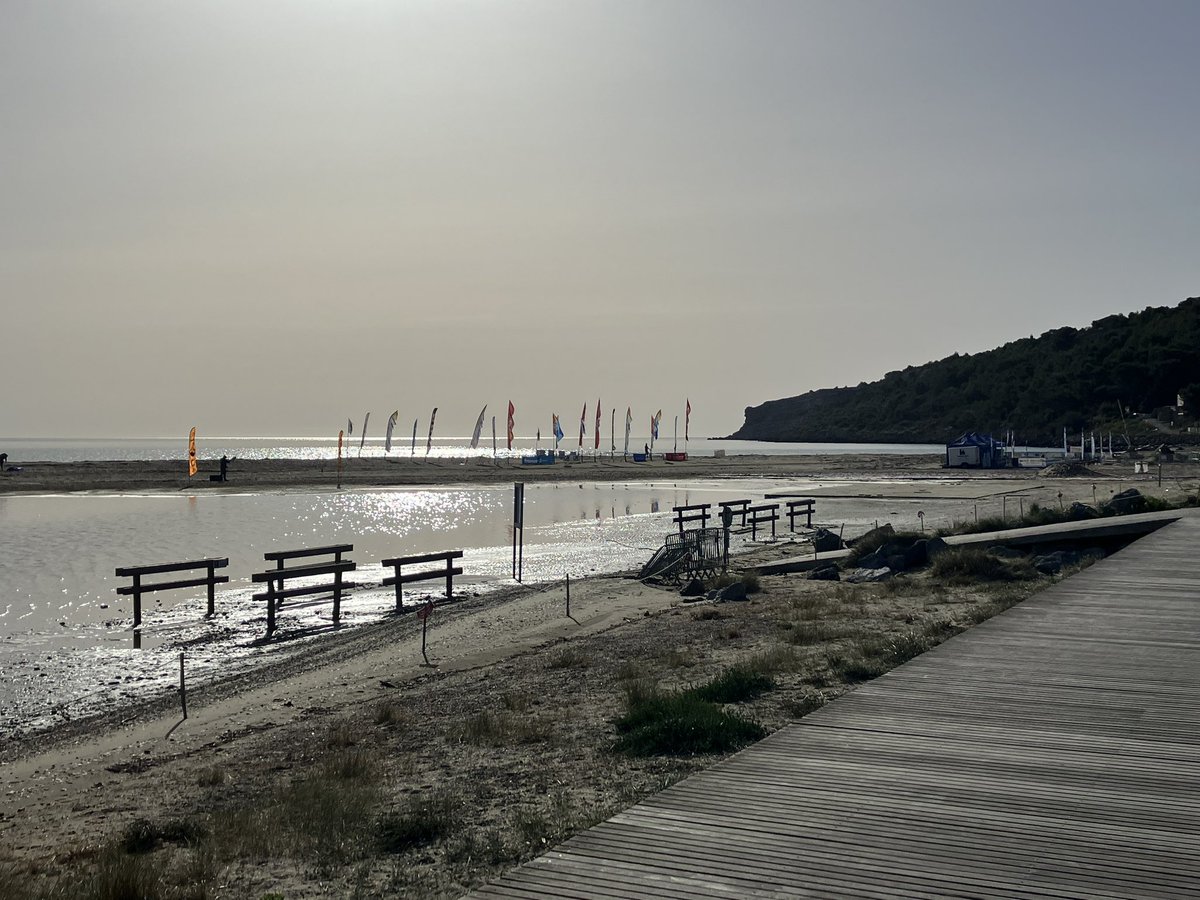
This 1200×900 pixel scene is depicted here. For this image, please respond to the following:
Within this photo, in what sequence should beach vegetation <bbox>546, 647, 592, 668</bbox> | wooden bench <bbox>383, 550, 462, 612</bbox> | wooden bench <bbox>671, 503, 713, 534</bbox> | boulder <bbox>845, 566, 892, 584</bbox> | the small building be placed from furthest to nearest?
the small building, wooden bench <bbox>671, 503, 713, 534</bbox>, wooden bench <bbox>383, 550, 462, 612</bbox>, boulder <bbox>845, 566, 892, 584</bbox>, beach vegetation <bbox>546, 647, 592, 668</bbox>

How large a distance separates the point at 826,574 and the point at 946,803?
51.6 feet

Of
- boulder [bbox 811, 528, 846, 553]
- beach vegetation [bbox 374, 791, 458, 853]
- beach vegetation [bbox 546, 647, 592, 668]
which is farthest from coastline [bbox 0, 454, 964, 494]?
beach vegetation [bbox 374, 791, 458, 853]

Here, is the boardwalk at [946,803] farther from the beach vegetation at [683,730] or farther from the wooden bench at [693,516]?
the wooden bench at [693,516]

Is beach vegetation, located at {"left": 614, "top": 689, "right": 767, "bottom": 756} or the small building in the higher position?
the small building

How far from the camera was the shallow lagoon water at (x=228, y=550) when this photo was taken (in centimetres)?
1576

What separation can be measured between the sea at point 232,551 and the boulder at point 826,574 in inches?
225

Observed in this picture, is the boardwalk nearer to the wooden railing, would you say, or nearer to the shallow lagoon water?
the shallow lagoon water

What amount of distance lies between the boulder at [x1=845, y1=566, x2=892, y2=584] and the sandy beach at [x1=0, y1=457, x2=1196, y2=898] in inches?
26.1

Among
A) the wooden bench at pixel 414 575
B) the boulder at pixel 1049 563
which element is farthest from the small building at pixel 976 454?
the wooden bench at pixel 414 575

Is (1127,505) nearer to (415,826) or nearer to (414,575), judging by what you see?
(414,575)

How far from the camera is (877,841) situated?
543cm

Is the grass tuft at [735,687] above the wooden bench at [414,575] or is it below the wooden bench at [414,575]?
above

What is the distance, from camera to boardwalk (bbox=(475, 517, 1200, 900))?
4930 millimetres

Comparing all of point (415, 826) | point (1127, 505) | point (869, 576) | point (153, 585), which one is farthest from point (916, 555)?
point (415, 826)
